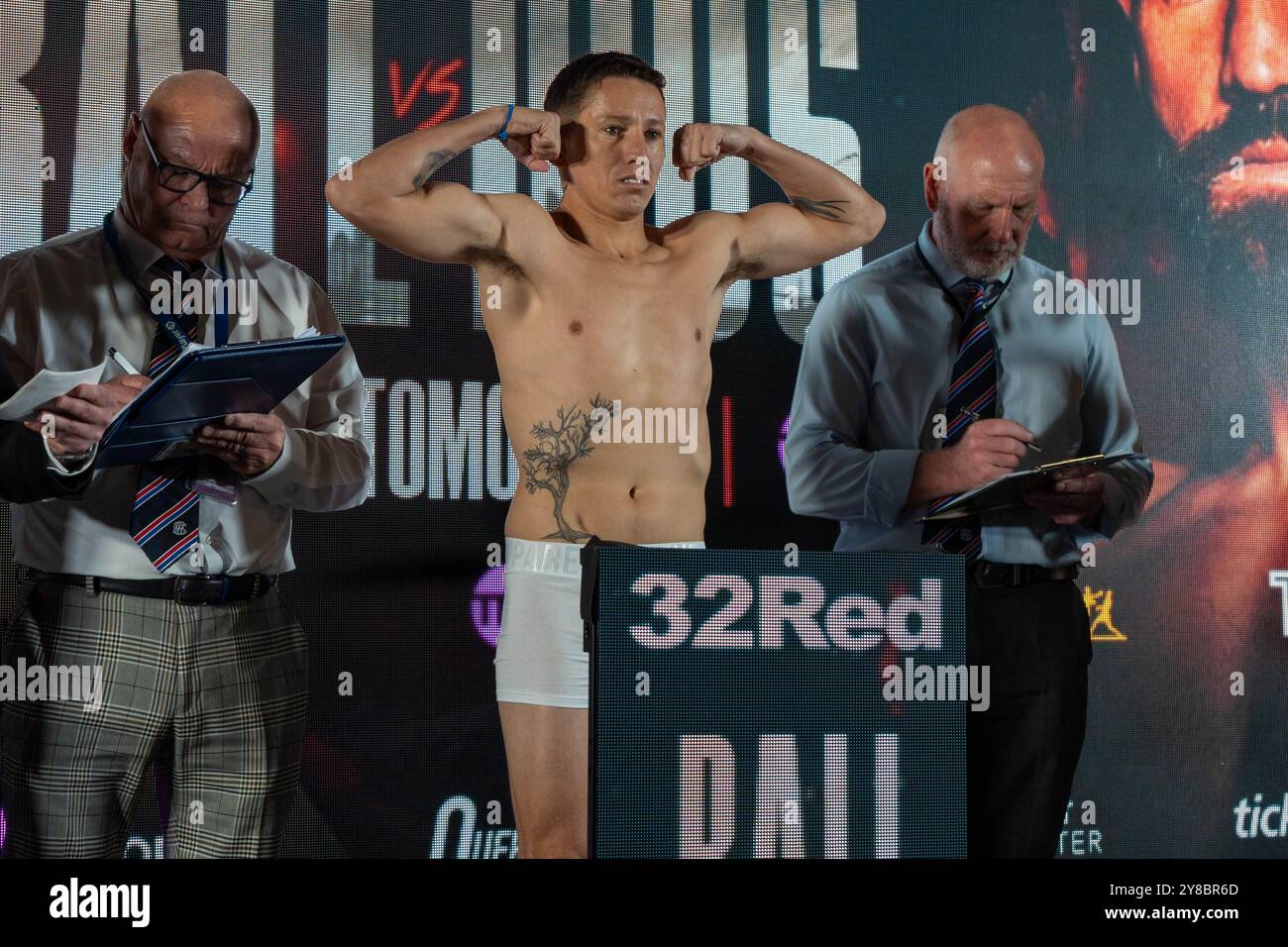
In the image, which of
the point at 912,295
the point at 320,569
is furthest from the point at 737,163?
the point at 320,569

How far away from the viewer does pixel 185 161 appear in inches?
140

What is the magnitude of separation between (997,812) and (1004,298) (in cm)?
Answer: 145

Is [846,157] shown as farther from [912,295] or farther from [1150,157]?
[1150,157]

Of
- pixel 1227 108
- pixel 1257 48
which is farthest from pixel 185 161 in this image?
pixel 1257 48

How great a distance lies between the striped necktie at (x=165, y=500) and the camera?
3410 millimetres

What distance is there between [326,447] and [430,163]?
2.52 ft

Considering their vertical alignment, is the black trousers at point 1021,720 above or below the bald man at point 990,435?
below

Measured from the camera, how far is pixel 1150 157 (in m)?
4.55

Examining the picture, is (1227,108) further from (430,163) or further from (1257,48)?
(430,163)

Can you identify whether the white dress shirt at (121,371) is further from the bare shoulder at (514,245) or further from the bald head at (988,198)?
the bald head at (988,198)

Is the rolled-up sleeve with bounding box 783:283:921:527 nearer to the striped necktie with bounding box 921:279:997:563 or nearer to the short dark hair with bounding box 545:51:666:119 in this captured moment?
the striped necktie with bounding box 921:279:997:563

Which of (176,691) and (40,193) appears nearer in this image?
(176,691)

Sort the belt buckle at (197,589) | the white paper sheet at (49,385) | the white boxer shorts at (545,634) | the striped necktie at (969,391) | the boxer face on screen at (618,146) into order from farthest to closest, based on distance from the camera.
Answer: the striped necktie at (969,391) → the boxer face on screen at (618,146) → the white boxer shorts at (545,634) → the belt buckle at (197,589) → the white paper sheet at (49,385)

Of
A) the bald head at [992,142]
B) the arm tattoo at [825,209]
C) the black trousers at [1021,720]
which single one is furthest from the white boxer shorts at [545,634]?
the bald head at [992,142]
